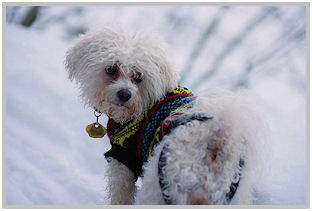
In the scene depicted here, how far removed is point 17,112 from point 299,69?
158cm

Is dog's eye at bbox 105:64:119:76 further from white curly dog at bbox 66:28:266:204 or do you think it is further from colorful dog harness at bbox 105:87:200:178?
colorful dog harness at bbox 105:87:200:178

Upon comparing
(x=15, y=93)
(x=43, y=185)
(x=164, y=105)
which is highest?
(x=15, y=93)

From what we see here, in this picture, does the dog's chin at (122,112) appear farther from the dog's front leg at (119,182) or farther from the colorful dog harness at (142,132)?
the dog's front leg at (119,182)

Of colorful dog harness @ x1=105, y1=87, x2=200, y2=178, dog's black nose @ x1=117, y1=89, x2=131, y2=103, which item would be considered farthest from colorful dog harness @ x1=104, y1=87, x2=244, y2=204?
dog's black nose @ x1=117, y1=89, x2=131, y2=103

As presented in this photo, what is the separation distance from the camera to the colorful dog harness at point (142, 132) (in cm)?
94

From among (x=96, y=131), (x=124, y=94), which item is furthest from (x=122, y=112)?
(x=96, y=131)

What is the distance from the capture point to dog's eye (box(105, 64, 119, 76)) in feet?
3.38

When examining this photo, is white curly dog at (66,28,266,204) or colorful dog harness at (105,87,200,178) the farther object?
colorful dog harness at (105,87,200,178)

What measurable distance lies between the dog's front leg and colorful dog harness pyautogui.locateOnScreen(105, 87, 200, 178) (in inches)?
1.2

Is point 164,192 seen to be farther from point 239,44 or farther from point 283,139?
point 239,44

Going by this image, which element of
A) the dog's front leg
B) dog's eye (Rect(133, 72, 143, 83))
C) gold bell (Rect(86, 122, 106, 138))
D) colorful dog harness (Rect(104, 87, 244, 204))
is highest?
dog's eye (Rect(133, 72, 143, 83))

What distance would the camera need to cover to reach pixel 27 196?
1099 millimetres

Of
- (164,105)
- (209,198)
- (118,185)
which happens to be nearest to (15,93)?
(118,185)

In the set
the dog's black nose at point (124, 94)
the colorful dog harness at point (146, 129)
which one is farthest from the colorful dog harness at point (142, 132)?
the dog's black nose at point (124, 94)
